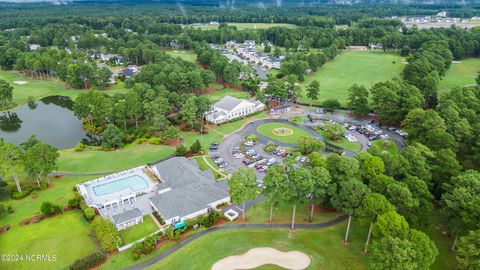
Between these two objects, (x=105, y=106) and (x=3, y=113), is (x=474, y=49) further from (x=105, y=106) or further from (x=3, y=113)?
(x=3, y=113)

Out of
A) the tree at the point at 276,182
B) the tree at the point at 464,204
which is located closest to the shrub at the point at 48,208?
the tree at the point at 276,182

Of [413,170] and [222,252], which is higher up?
[413,170]

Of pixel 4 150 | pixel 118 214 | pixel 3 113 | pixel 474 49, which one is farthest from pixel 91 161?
pixel 474 49

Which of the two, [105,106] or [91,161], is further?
[105,106]

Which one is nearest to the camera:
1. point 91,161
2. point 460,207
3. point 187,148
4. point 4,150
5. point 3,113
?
point 460,207

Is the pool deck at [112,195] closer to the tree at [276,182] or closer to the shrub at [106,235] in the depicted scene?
the shrub at [106,235]

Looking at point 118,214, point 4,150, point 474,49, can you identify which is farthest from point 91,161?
point 474,49

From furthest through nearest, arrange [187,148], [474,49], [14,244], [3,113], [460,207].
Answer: [474,49] < [3,113] < [187,148] < [14,244] < [460,207]

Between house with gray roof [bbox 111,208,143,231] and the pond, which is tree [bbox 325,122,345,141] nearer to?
house with gray roof [bbox 111,208,143,231]
